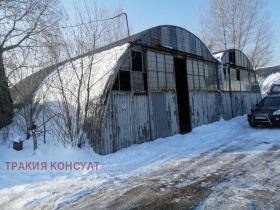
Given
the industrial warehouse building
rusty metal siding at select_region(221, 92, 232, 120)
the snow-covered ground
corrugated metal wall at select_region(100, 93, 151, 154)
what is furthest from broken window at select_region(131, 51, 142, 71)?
rusty metal siding at select_region(221, 92, 232, 120)

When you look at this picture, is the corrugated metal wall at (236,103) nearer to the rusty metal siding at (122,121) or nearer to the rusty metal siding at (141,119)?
the rusty metal siding at (141,119)

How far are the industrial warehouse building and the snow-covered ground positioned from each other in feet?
3.32

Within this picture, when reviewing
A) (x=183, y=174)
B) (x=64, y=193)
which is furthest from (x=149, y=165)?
(x=64, y=193)

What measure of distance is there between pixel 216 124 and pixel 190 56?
4191mm

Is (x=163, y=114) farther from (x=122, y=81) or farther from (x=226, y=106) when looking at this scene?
(x=226, y=106)

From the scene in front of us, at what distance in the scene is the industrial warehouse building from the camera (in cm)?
931

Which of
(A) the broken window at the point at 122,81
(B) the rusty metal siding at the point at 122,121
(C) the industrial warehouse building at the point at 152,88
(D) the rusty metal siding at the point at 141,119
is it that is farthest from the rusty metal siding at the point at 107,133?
(D) the rusty metal siding at the point at 141,119

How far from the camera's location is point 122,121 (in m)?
9.78

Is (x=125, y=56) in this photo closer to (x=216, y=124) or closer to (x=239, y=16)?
(x=216, y=124)

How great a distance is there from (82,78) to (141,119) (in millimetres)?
2958

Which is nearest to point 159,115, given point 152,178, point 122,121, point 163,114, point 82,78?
point 163,114

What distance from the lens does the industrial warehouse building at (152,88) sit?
30.6 ft

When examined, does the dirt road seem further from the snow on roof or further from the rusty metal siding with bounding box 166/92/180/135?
the rusty metal siding with bounding box 166/92/180/135

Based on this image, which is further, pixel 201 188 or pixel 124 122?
pixel 124 122
